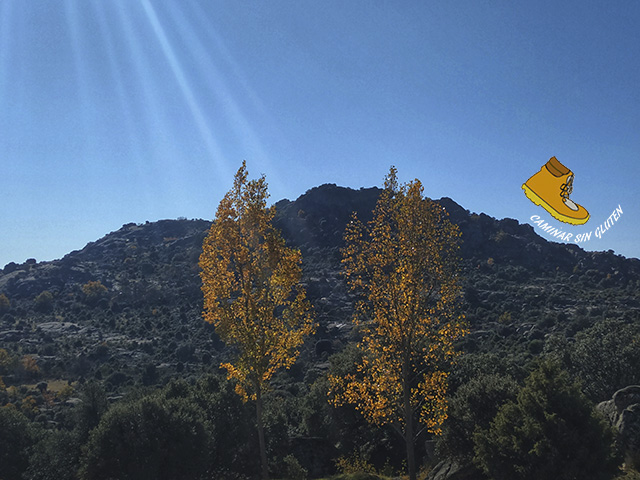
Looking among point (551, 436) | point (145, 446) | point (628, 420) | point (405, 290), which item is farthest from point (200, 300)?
point (551, 436)

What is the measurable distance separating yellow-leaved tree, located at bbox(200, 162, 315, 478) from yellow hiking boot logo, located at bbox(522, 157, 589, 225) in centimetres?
1015

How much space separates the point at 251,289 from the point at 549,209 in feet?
39.2

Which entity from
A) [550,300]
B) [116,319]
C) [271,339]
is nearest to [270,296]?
[271,339]

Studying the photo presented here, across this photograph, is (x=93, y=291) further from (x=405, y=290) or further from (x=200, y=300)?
(x=405, y=290)

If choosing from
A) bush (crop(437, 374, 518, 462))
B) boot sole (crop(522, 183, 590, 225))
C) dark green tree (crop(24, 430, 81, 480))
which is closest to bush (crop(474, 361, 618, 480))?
bush (crop(437, 374, 518, 462))

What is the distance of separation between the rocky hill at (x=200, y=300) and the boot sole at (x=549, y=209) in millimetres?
71582

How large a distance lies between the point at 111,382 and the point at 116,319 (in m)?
40.3

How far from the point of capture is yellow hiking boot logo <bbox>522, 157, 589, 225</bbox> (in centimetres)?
1058

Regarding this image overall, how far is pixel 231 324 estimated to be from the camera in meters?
18.1

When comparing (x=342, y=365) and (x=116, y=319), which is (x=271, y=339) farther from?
(x=116, y=319)

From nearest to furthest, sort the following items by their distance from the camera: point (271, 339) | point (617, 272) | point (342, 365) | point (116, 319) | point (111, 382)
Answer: point (271, 339)
point (342, 365)
point (111, 382)
point (116, 319)
point (617, 272)

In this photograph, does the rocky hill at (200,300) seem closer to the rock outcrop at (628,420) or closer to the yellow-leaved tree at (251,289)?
the rock outcrop at (628,420)

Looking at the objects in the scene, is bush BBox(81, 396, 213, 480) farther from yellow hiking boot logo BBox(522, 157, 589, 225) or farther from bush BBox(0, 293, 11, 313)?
bush BBox(0, 293, 11, 313)

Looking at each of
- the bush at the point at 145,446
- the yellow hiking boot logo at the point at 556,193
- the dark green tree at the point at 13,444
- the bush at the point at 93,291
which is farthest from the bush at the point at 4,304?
the yellow hiking boot logo at the point at 556,193
